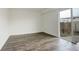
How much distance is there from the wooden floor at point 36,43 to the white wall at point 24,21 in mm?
88

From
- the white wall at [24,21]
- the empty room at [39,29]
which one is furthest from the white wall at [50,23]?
the white wall at [24,21]

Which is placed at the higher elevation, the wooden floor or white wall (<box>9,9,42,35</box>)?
white wall (<box>9,9,42,35</box>)

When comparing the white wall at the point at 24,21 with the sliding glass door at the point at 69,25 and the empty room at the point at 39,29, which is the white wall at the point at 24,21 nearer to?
the empty room at the point at 39,29

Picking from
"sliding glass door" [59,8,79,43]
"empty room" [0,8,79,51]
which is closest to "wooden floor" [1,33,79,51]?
"empty room" [0,8,79,51]

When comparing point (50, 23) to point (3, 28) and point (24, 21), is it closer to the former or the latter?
point (24, 21)

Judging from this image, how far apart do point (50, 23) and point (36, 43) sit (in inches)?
17.1

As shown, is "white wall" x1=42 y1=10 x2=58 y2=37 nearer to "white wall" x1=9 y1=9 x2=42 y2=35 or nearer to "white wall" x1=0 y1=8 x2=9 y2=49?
"white wall" x1=9 y1=9 x2=42 y2=35

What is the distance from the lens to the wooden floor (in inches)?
62.0

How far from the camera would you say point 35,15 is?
1.61 m

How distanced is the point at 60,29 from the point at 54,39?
22 cm

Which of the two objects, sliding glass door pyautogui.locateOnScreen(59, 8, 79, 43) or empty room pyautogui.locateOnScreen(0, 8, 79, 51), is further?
sliding glass door pyautogui.locateOnScreen(59, 8, 79, 43)
